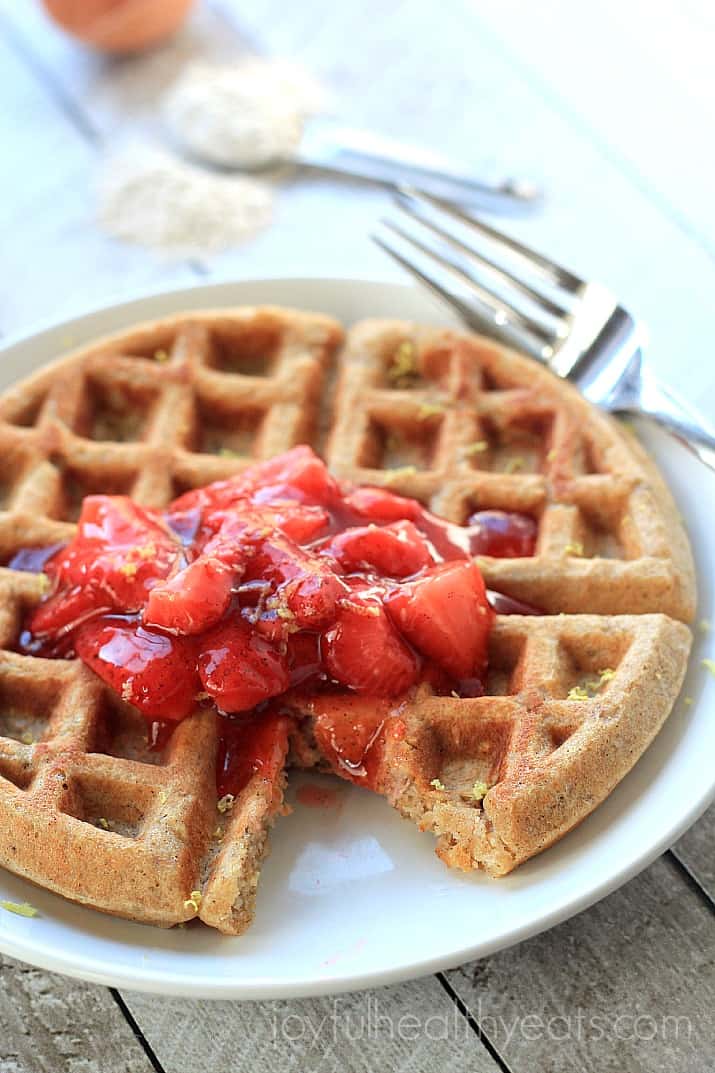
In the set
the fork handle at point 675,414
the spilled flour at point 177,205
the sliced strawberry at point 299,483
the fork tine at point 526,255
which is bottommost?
the spilled flour at point 177,205

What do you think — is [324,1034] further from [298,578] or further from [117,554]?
[117,554]

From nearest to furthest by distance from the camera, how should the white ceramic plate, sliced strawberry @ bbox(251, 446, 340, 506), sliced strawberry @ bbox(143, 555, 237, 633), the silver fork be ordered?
the white ceramic plate < sliced strawberry @ bbox(143, 555, 237, 633) < sliced strawberry @ bbox(251, 446, 340, 506) < the silver fork

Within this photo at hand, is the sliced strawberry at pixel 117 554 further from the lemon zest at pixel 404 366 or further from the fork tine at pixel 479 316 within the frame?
the fork tine at pixel 479 316

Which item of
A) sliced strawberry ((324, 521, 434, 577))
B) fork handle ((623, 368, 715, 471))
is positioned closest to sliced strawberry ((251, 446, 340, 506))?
sliced strawberry ((324, 521, 434, 577))

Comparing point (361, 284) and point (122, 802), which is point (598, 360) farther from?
point (122, 802)

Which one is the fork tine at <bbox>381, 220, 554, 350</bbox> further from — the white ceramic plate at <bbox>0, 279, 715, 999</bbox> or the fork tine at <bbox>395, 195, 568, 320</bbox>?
the white ceramic plate at <bbox>0, 279, 715, 999</bbox>

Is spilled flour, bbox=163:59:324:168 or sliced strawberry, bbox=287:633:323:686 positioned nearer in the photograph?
sliced strawberry, bbox=287:633:323:686

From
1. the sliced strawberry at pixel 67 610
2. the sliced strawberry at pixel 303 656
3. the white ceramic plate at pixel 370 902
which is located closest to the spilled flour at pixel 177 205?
the sliced strawberry at pixel 67 610

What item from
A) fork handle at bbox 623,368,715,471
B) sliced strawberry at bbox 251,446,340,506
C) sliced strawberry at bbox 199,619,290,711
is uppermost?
fork handle at bbox 623,368,715,471
